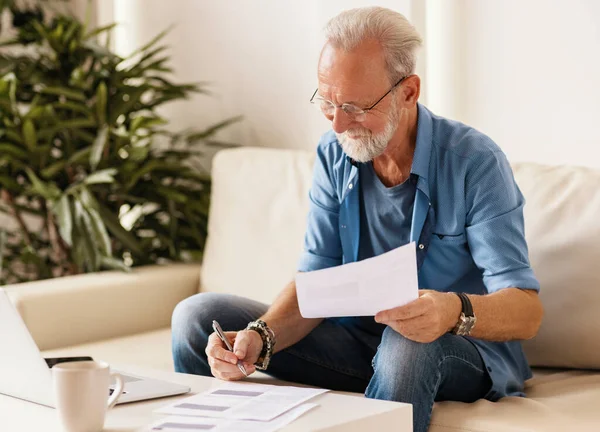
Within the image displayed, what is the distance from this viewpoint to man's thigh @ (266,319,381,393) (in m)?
2.04

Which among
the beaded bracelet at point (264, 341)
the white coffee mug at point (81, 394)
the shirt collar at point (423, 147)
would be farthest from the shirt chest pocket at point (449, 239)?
the white coffee mug at point (81, 394)

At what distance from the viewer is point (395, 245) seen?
79.7 inches

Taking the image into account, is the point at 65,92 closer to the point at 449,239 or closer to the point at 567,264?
the point at 449,239

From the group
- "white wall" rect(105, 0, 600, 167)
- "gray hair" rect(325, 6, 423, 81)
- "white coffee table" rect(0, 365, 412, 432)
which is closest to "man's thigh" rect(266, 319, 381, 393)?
"white coffee table" rect(0, 365, 412, 432)

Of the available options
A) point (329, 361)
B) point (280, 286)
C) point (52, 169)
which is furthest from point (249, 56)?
point (329, 361)

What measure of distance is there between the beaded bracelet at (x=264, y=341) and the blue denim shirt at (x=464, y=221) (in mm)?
261

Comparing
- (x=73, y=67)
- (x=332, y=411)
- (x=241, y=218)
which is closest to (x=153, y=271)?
(x=241, y=218)

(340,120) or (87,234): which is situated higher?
(340,120)

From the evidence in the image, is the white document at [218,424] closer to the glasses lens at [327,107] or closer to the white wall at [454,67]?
the glasses lens at [327,107]

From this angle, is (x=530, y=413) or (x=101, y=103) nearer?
(x=530, y=413)

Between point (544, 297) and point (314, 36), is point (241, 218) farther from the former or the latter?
point (544, 297)

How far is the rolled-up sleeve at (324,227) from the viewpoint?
2117 millimetres

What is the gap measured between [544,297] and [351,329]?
43cm

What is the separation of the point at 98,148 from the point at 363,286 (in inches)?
65.5
